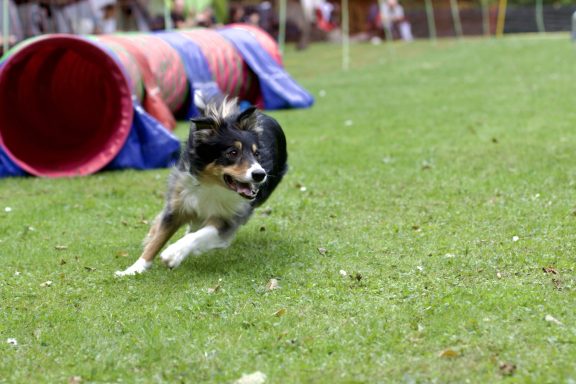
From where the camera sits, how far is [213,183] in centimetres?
599

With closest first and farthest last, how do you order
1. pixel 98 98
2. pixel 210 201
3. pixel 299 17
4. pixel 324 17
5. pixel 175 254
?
pixel 175 254
pixel 210 201
pixel 98 98
pixel 299 17
pixel 324 17

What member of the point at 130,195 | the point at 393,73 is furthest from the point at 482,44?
the point at 130,195

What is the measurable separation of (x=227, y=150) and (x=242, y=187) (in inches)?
11.1

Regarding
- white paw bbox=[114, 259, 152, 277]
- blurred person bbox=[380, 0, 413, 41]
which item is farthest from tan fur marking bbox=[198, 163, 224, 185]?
blurred person bbox=[380, 0, 413, 41]

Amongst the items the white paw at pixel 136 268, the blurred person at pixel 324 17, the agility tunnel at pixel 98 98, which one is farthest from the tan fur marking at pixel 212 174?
the blurred person at pixel 324 17

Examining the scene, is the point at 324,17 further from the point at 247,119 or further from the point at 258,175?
the point at 258,175

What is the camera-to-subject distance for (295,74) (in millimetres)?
21953

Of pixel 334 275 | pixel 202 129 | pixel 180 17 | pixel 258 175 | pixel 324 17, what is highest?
pixel 202 129

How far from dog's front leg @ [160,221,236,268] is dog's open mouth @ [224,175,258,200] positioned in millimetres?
399

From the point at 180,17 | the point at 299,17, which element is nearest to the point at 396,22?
the point at 299,17

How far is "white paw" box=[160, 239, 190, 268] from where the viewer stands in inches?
229

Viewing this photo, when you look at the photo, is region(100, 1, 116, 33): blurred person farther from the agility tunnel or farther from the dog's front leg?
the dog's front leg

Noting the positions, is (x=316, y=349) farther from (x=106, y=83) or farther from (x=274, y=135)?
(x=106, y=83)

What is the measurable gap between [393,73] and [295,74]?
2684 mm
